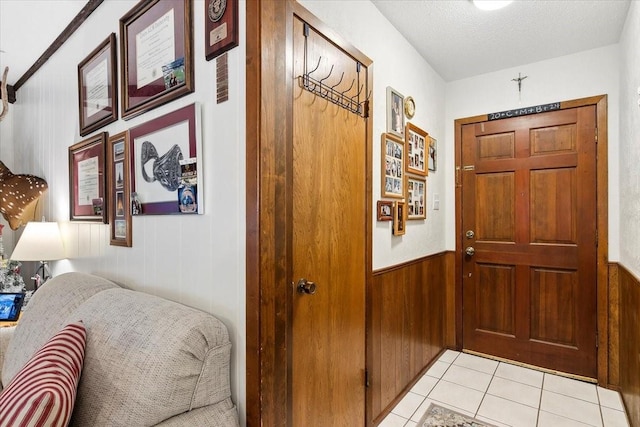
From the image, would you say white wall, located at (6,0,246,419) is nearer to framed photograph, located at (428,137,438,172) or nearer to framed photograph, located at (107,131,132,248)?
framed photograph, located at (107,131,132,248)

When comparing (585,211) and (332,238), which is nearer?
(332,238)

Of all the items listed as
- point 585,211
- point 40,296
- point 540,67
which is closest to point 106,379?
point 40,296

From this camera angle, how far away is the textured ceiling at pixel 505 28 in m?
1.96

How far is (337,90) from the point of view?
5.09 feet

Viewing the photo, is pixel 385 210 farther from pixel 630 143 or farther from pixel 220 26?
pixel 630 143

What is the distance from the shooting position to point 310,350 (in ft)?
4.46

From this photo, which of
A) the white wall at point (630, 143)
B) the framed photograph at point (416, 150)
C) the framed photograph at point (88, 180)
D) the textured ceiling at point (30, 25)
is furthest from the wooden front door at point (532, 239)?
the textured ceiling at point (30, 25)

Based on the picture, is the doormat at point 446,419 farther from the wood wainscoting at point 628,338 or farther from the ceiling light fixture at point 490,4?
the ceiling light fixture at point 490,4

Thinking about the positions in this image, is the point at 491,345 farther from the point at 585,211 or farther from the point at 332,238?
the point at 332,238

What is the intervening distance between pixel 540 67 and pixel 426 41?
1.08m

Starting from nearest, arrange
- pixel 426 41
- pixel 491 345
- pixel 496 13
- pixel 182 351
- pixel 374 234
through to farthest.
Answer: pixel 182 351
pixel 374 234
pixel 496 13
pixel 426 41
pixel 491 345

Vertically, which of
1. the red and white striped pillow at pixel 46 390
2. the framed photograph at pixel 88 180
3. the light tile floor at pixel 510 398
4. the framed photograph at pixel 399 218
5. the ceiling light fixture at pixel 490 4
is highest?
the ceiling light fixture at pixel 490 4

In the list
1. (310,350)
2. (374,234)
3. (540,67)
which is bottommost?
(310,350)

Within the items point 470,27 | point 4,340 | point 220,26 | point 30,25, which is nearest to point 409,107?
point 470,27
